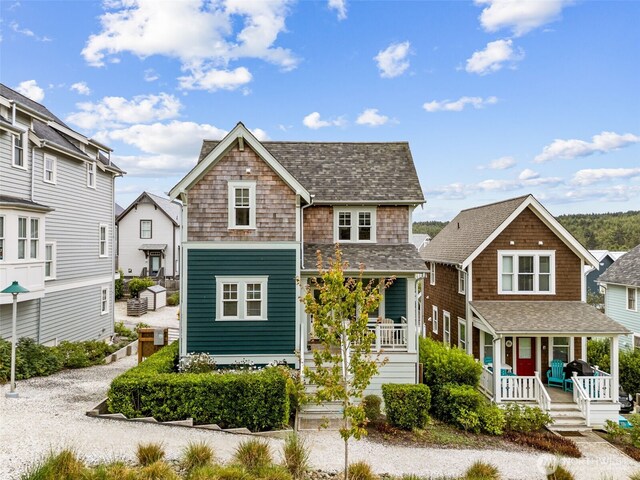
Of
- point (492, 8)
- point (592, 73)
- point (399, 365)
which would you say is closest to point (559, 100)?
point (592, 73)

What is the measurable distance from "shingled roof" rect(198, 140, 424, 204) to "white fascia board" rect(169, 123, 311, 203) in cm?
204

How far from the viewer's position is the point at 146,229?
4359 cm

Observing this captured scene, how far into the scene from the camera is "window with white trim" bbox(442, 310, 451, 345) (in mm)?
20391

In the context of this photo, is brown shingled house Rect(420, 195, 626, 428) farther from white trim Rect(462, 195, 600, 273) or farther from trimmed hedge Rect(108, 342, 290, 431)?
trimmed hedge Rect(108, 342, 290, 431)

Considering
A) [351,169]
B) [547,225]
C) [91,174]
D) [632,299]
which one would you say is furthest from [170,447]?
[632,299]

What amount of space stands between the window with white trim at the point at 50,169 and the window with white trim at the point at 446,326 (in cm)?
1954

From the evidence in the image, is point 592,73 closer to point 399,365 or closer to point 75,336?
point 399,365

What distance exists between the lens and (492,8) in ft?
54.2

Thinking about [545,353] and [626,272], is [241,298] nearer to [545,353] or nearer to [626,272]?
[545,353]

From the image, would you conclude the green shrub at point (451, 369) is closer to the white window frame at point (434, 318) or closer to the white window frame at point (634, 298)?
the white window frame at point (434, 318)

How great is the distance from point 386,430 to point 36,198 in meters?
16.5

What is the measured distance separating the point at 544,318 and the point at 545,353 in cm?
218

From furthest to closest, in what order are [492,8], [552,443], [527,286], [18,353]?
[527,286], [492,8], [18,353], [552,443]

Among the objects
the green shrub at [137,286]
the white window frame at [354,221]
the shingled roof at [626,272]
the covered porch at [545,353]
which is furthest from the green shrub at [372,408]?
the green shrub at [137,286]
